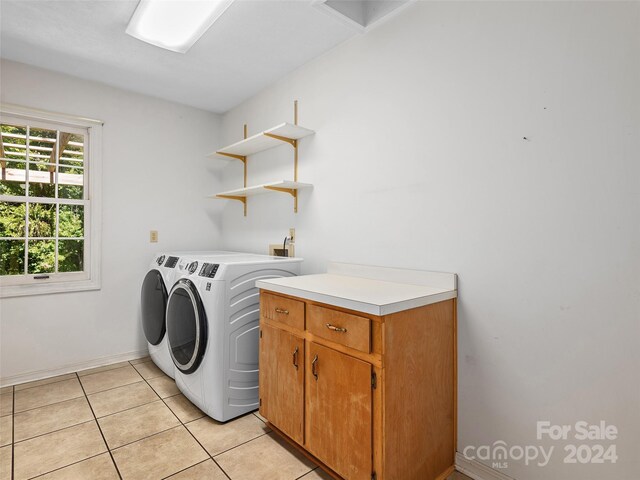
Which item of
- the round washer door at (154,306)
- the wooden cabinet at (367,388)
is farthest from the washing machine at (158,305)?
the wooden cabinet at (367,388)

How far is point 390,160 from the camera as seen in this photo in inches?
78.4

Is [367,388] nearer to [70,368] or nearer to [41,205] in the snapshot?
[70,368]

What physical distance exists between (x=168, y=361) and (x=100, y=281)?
990 mm

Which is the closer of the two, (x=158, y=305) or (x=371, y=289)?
(x=371, y=289)

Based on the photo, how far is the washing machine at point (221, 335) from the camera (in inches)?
79.0

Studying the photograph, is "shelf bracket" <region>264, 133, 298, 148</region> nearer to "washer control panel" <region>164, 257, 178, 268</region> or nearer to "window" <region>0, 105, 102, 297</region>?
"washer control panel" <region>164, 257, 178, 268</region>

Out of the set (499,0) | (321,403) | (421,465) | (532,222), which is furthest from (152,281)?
(499,0)

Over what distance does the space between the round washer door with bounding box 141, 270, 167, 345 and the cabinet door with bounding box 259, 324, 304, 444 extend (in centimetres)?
116

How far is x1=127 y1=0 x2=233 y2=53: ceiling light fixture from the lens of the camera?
72.4 inches

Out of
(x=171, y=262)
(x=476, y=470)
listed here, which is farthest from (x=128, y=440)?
(x=476, y=470)

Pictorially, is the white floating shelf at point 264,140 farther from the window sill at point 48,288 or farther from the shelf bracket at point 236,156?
the window sill at point 48,288

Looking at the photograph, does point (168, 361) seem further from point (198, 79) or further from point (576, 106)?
point (576, 106)

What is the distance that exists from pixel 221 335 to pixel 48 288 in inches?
69.3

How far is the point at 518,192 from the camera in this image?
58.2 inches
